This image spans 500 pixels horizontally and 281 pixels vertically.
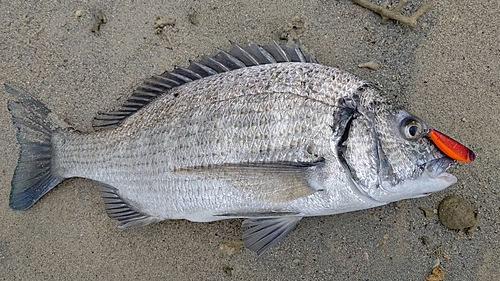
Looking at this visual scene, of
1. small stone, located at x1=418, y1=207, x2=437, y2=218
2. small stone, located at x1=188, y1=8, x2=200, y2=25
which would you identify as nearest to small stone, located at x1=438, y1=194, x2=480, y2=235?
small stone, located at x1=418, y1=207, x2=437, y2=218

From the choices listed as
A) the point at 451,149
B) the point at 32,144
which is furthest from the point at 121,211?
the point at 451,149

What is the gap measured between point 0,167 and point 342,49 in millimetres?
2400

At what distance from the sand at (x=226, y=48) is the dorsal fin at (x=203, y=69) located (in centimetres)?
25

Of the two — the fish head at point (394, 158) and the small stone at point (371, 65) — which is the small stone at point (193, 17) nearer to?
the small stone at point (371, 65)

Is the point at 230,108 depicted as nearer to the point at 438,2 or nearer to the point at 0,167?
the point at 438,2

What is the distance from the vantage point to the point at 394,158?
1.84 meters

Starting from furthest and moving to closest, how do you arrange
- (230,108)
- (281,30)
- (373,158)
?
(281,30), (230,108), (373,158)

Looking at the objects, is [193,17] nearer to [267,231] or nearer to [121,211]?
[121,211]

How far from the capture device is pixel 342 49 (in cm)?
248

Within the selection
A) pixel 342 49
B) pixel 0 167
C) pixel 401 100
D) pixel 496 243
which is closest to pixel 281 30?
pixel 342 49

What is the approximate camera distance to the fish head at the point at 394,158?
184cm

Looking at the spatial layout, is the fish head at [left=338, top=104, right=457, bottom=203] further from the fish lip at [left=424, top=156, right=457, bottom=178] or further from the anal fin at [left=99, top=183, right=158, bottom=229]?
the anal fin at [left=99, top=183, right=158, bottom=229]

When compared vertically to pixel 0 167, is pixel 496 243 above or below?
above

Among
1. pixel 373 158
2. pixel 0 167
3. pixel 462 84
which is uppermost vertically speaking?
pixel 462 84
